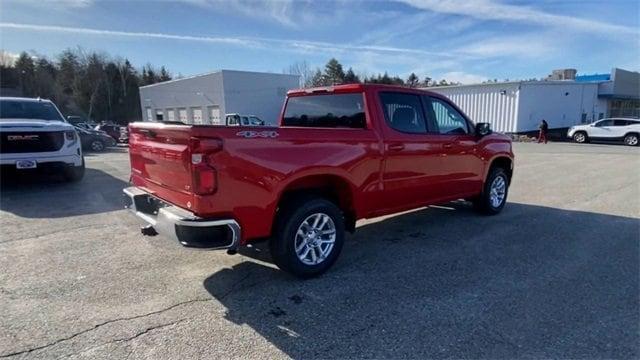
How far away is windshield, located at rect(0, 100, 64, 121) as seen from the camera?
8.98 m

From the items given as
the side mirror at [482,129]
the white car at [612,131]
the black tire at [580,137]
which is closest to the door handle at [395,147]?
the side mirror at [482,129]

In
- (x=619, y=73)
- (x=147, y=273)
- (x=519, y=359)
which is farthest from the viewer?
(x=619, y=73)

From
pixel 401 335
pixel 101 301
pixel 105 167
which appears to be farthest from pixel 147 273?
pixel 105 167

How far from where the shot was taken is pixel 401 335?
123 inches

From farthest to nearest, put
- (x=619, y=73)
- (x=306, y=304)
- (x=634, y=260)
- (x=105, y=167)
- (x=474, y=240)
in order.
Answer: (x=619, y=73)
(x=105, y=167)
(x=474, y=240)
(x=634, y=260)
(x=306, y=304)

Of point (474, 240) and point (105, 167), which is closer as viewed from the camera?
point (474, 240)

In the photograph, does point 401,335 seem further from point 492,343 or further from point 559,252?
point 559,252

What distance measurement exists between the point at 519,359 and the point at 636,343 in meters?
1.02

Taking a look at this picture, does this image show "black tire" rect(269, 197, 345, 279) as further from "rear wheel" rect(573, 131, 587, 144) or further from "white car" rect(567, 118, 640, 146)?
"rear wheel" rect(573, 131, 587, 144)

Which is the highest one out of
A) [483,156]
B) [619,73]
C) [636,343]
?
[619,73]

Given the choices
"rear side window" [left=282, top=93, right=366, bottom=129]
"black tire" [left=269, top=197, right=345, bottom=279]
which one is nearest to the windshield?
"rear side window" [left=282, top=93, right=366, bottom=129]

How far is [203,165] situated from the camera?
129 inches

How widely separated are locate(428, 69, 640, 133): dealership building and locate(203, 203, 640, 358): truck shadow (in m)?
26.0

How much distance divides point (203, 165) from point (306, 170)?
104 cm
